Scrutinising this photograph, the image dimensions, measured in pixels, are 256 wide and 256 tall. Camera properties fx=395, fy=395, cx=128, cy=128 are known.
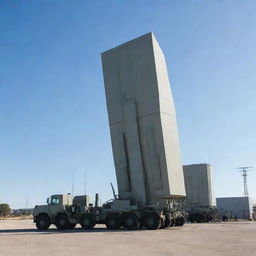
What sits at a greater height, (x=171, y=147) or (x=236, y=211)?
(x=171, y=147)

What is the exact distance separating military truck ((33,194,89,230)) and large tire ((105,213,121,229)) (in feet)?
7.43

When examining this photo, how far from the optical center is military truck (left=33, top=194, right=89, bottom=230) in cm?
2808

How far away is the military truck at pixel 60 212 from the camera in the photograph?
92.1 ft

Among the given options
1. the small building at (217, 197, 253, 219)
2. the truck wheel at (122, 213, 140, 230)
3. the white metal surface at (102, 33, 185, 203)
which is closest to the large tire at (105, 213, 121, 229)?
the truck wheel at (122, 213, 140, 230)

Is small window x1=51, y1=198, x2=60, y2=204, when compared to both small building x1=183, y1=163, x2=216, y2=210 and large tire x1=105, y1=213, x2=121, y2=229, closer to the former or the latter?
large tire x1=105, y1=213, x2=121, y2=229

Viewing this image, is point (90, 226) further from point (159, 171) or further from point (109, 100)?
point (109, 100)

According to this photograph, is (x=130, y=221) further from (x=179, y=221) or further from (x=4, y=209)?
(x=4, y=209)

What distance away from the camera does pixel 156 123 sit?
26656 millimetres

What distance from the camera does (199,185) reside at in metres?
48.7

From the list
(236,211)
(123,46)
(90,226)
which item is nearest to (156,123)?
(123,46)

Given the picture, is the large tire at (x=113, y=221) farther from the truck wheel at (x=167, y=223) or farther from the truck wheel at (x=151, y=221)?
the truck wheel at (x=167, y=223)

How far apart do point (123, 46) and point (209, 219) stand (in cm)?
2558

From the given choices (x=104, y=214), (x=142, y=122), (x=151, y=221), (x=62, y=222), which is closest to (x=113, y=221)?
(x=104, y=214)

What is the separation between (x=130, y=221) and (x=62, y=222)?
5.25 meters
